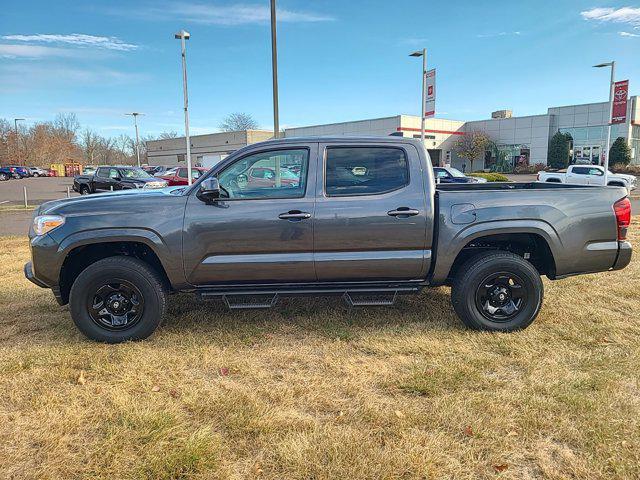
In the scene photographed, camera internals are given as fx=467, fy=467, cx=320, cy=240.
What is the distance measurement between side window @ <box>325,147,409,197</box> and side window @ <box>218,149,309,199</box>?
0.26 metres

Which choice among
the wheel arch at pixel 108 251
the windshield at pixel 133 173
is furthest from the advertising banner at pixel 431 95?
the wheel arch at pixel 108 251

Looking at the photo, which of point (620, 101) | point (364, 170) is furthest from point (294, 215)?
point (620, 101)

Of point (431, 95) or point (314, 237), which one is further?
point (431, 95)

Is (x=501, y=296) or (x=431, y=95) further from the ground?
(x=431, y=95)

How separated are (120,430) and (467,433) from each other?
2147mm

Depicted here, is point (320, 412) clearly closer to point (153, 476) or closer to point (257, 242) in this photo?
point (153, 476)

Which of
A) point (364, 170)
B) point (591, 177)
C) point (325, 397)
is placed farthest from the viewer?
point (591, 177)

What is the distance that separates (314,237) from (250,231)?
1.90ft

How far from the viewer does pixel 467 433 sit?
A: 2.87 metres

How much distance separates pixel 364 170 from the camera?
4.38 meters

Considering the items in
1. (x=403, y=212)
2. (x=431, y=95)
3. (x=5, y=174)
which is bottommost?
(x=403, y=212)

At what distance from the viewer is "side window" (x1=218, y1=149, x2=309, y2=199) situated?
4.29 meters

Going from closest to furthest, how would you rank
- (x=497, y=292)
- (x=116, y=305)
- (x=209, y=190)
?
(x=209, y=190)
(x=116, y=305)
(x=497, y=292)

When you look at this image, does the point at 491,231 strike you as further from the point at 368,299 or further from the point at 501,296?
the point at 368,299
